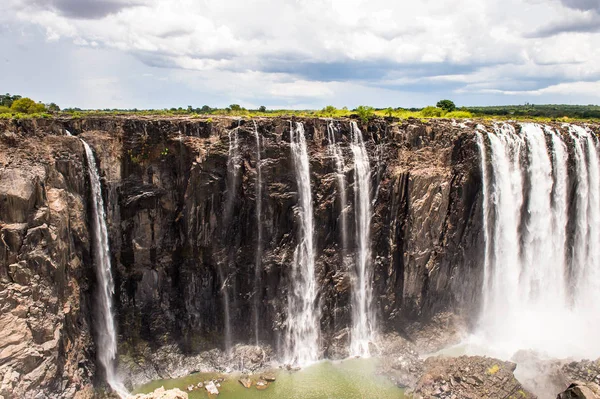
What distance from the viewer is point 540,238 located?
3125 centimetres

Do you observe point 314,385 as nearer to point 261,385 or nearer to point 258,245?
point 261,385

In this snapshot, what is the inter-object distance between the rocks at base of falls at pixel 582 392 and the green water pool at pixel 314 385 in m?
8.33

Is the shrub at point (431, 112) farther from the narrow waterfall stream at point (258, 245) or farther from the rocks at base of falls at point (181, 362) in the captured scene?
the rocks at base of falls at point (181, 362)

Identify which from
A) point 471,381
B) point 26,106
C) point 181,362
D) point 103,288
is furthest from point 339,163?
point 26,106

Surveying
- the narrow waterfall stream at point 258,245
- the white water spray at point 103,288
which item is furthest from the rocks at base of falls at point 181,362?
the narrow waterfall stream at point 258,245

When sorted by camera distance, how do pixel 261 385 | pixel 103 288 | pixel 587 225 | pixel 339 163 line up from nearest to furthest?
pixel 103 288 → pixel 261 385 → pixel 339 163 → pixel 587 225

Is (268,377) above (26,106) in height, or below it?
below

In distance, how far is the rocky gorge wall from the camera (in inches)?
796

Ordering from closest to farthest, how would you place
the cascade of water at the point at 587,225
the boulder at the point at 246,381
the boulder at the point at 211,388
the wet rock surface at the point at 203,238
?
the wet rock surface at the point at 203,238, the boulder at the point at 211,388, the boulder at the point at 246,381, the cascade of water at the point at 587,225

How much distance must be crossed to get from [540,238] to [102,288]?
1200 inches

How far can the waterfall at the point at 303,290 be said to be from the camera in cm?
2723

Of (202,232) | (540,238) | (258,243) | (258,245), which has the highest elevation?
(202,232)

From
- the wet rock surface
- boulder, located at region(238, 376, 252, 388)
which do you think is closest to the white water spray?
the wet rock surface

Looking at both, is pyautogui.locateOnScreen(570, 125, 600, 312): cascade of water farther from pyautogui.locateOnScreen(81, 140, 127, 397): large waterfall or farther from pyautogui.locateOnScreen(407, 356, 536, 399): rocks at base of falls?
pyautogui.locateOnScreen(81, 140, 127, 397): large waterfall
